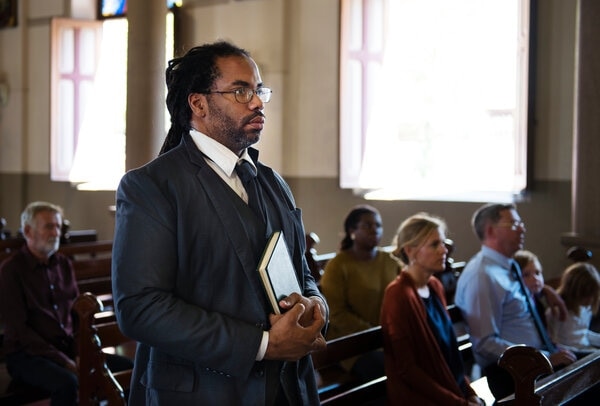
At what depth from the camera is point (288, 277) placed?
6.07 ft

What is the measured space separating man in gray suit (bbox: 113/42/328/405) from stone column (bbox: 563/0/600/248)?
4141 mm

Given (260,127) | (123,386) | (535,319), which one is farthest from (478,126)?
(260,127)

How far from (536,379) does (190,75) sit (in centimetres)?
135

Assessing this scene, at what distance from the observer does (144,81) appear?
5.79 m

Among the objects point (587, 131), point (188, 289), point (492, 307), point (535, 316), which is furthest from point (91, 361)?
point (587, 131)

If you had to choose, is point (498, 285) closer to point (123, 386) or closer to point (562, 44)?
point (123, 386)

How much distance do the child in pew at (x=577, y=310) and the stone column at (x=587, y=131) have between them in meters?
1.11

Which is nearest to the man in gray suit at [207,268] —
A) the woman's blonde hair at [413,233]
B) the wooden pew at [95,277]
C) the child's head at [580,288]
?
the woman's blonde hair at [413,233]

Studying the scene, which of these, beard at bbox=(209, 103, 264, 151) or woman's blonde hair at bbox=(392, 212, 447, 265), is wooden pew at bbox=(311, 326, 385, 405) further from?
beard at bbox=(209, 103, 264, 151)

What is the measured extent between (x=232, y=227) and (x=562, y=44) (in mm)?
5621

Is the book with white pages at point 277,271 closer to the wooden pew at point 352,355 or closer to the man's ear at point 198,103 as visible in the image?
the man's ear at point 198,103

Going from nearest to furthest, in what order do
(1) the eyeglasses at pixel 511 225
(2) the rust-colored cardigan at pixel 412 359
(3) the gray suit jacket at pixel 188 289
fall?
1. (3) the gray suit jacket at pixel 188 289
2. (2) the rust-colored cardigan at pixel 412 359
3. (1) the eyeglasses at pixel 511 225

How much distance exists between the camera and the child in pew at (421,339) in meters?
3.17

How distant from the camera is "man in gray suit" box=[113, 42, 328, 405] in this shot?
1.71 metres
